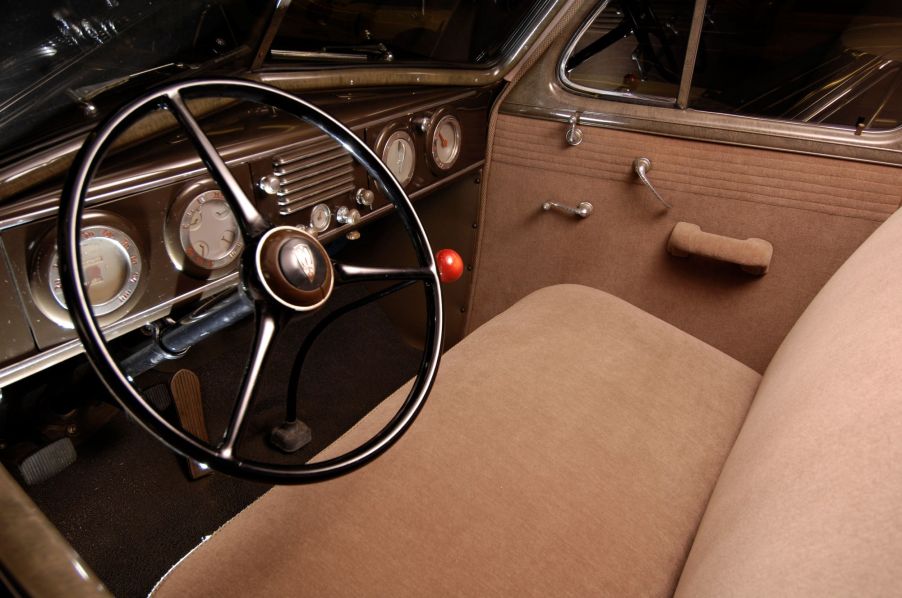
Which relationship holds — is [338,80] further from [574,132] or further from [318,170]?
[574,132]

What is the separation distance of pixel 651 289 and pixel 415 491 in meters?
1.16

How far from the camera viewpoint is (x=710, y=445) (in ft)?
3.57

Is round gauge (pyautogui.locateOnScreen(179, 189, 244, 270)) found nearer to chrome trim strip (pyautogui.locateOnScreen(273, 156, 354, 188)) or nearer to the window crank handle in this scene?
chrome trim strip (pyautogui.locateOnScreen(273, 156, 354, 188))

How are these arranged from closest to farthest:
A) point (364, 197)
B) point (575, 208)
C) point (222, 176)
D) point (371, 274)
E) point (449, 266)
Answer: point (222, 176), point (371, 274), point (449, 266), point (364, 197), point (575, 208)

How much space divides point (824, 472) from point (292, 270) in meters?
0.63

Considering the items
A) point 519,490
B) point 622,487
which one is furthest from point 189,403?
point 622,487

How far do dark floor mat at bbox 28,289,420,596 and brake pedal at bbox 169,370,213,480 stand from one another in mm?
34

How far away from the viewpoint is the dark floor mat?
1381 millimetres

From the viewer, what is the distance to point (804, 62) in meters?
1.59

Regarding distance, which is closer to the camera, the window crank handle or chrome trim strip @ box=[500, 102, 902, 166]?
chrome trim strip @ box=[500, 102, 902, 166]

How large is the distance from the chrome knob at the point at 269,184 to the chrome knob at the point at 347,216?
0.22 meters

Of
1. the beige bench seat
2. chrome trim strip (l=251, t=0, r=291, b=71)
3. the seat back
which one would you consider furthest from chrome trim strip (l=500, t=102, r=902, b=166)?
Result: chrome trim strip (l=251, t=0, r=291, b=71)

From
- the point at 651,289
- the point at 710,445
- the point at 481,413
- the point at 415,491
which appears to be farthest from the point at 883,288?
the point at 651,289

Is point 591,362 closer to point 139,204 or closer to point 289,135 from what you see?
point 289,135
